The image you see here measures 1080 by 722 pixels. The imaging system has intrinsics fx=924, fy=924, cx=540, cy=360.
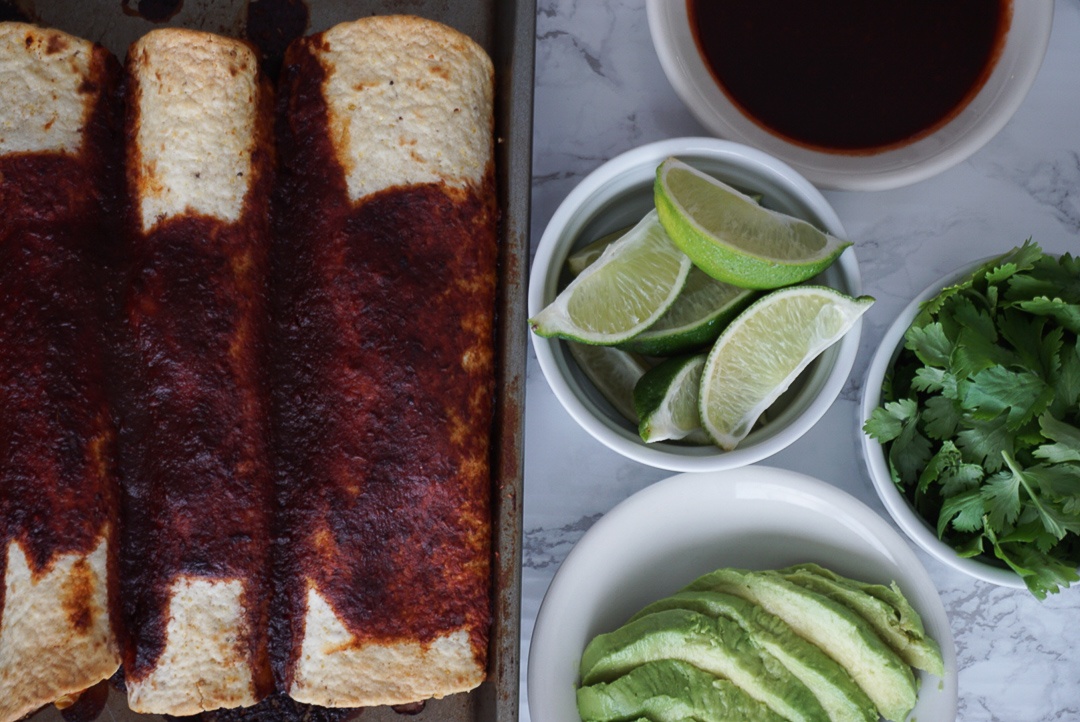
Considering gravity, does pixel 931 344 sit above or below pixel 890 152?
below

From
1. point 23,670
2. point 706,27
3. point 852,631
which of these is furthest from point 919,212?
point 23,670

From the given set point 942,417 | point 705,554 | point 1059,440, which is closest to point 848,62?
point 942,417

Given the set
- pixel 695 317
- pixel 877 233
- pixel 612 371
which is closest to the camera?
pixel 695 317

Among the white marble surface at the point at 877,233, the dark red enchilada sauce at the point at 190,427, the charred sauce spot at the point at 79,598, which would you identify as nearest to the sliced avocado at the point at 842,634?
the white marble surface at the point at 877,233

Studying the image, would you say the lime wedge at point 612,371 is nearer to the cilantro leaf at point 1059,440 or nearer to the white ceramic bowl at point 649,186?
the white ceramic bowl at point 649,186

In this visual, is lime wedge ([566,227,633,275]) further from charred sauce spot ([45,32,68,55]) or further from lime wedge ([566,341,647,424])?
charred sauce spot ([45,32,68,55])

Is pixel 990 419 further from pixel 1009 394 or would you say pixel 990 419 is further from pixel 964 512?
pixel 964 512

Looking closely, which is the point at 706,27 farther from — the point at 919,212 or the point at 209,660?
the point at 209,660
